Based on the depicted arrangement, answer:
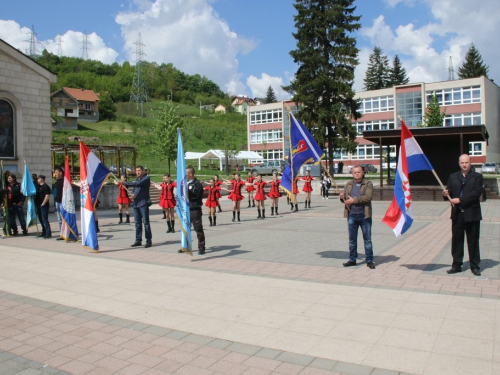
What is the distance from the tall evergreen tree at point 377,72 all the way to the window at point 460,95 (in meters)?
41.0

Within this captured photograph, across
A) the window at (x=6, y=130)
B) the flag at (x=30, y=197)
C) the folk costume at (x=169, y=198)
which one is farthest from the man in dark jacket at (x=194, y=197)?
the window at (x=6, y=130)

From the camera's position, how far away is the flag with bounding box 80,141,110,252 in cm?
1095

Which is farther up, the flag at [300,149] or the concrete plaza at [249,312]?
the flag at [300,149]

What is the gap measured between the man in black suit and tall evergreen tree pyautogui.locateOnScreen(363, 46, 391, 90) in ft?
331

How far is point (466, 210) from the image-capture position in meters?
7.68

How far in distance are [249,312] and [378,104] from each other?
67216mm

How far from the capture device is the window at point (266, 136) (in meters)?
78.3

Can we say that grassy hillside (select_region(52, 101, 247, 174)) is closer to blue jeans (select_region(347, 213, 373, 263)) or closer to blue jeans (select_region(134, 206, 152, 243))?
blue jeans (select_region(134, 206, 152, 243))

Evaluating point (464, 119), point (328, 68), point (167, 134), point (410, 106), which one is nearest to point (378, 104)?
point (410, 106)

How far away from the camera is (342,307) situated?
6105 millimetres

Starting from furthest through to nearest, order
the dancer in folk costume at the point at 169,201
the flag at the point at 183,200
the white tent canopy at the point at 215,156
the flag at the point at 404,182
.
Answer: the white tent canopy at the point at 215,156, the dancer in folk costume at the point at 169,201, the flag at the point at 183,200, the flag at the point at 404,182

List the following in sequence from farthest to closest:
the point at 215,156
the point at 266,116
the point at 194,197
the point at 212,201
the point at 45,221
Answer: the point at 266,116, the point at 215,156, the point at 212,201, the point at 45,221, the point at 194,197

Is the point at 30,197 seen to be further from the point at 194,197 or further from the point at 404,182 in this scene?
the point at 404,182

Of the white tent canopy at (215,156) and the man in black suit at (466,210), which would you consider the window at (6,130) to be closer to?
the man in black suit at (466,210)
